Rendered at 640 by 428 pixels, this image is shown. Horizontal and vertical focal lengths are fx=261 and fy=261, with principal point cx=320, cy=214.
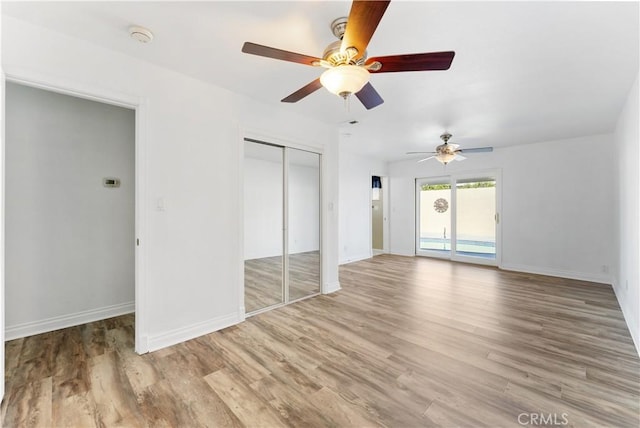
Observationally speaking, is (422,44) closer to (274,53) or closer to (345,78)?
(345,78)

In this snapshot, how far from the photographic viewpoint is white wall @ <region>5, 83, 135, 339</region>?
258cm

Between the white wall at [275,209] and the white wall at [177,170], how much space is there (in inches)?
11.5

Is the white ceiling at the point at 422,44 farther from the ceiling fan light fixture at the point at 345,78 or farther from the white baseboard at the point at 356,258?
the white baseboard at the point at 356,258

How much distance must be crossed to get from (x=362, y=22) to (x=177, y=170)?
2.05 metres

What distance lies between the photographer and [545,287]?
168 inches

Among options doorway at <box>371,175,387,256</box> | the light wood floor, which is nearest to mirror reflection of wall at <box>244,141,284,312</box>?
the light wood floor

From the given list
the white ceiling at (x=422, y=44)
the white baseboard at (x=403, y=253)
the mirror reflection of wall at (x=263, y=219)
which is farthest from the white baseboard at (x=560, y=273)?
the mirror reflection of wall at (x=263, y=219)

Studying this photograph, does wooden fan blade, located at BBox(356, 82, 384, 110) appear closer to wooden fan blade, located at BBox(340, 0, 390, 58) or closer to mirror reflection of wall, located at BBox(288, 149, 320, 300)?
wooden fan blade, located at BBox(340, 0, 390, 58)

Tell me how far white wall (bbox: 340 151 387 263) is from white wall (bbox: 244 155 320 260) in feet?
7.46

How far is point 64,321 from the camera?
2.79 m

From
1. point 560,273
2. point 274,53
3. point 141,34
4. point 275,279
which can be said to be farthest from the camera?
point 560,273

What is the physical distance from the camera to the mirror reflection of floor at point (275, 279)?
3342 millimetres

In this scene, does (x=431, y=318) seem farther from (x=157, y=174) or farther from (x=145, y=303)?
(x=157, y=174)

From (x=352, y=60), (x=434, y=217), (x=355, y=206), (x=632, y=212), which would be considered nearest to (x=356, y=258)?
(x=355, y=206)
